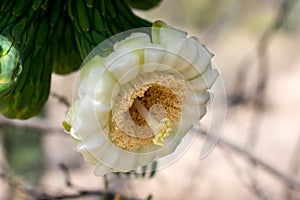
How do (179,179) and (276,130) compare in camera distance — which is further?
(276,130)

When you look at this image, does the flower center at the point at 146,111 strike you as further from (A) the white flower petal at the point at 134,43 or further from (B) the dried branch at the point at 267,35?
(B) the dried branch at the point at 267,35

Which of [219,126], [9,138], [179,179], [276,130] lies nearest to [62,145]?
[179,179]

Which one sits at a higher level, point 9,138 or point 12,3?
point 12,3

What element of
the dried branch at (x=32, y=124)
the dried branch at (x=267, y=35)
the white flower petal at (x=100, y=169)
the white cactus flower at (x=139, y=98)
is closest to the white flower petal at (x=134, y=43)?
the white cactus flower at (x=139, y=98)

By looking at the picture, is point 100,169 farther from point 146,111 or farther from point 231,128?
point 231,128

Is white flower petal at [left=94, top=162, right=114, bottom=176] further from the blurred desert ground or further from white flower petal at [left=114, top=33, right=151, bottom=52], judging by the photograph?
the blurred desert ground

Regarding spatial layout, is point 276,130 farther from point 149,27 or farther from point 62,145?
point 149,27

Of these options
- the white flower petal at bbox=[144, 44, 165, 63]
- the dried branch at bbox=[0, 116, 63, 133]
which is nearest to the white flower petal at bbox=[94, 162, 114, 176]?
the white flower petal at bbox=[144, 44, 165, 63]
